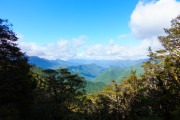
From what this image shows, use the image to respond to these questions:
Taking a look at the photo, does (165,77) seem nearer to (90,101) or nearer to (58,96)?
(58,96)

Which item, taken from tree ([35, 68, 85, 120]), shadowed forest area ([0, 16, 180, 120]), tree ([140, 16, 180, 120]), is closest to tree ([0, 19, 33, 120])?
shadowed forest area ([0, 16, 180, 120])

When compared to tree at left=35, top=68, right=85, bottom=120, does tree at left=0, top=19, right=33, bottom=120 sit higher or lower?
higher

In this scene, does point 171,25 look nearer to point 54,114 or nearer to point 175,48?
point 175,48

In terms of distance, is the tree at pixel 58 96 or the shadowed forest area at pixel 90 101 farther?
the tree at pixel 58 96

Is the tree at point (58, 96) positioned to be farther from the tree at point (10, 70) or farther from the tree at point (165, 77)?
the tree at point (165, 77)

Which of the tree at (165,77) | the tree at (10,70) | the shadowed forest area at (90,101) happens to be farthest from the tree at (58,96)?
the tree at (165,77)

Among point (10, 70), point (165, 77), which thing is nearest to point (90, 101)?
point (165, 77)

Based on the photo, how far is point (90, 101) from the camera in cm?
5572

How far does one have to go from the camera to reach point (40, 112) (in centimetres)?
3300

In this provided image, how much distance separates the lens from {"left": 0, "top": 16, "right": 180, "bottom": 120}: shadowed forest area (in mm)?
23750

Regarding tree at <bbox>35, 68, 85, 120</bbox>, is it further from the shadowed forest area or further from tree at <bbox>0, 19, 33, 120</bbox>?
tree at <bbox>0, 19, 33, 120</bbox>

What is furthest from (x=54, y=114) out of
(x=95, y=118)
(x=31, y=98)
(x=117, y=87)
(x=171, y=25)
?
(x=171, y=25)

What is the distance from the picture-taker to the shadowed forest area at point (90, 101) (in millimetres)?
23750

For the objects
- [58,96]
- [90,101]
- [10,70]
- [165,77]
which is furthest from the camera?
[90,101]
